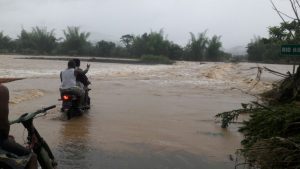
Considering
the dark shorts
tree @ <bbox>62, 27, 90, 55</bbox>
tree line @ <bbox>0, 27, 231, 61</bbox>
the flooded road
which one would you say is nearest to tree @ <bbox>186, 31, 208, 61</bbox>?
tree line @ <bbox>0, 27, 231, 61</bbox>

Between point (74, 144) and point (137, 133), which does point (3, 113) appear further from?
point (137, 133)

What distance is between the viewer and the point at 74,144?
909cm

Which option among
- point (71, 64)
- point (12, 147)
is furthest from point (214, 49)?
point (12, 147)

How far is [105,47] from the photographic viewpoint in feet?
232

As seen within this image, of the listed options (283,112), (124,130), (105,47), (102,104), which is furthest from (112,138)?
(105,47)

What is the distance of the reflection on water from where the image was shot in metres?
7.59

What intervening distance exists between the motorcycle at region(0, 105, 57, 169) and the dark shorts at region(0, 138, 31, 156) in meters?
0.03

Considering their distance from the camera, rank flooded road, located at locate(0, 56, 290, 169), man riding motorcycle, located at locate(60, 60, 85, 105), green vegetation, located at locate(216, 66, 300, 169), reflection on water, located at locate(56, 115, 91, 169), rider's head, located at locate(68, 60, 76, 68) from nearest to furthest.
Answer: green vegetation, located at locate(216, 66, 300, 169), reflection on water, located at locate(56, 115, 91, 169), flooded road, located at locate(0, 56, 290, 169), man riding motorcycle, located at locate(60, 60, 85, 105), rider's head, located at locate(68, 60, 76, 68)

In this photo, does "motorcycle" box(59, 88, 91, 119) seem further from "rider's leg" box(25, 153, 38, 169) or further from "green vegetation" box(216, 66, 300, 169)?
"rider's leg" box(25, 153, 38, 169)

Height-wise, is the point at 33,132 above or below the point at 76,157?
above

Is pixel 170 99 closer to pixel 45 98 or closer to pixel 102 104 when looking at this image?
pixel 102 104

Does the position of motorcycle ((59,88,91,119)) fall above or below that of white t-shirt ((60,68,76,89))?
below

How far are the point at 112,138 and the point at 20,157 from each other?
464 cm

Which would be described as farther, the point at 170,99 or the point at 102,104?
the point at 170,99
